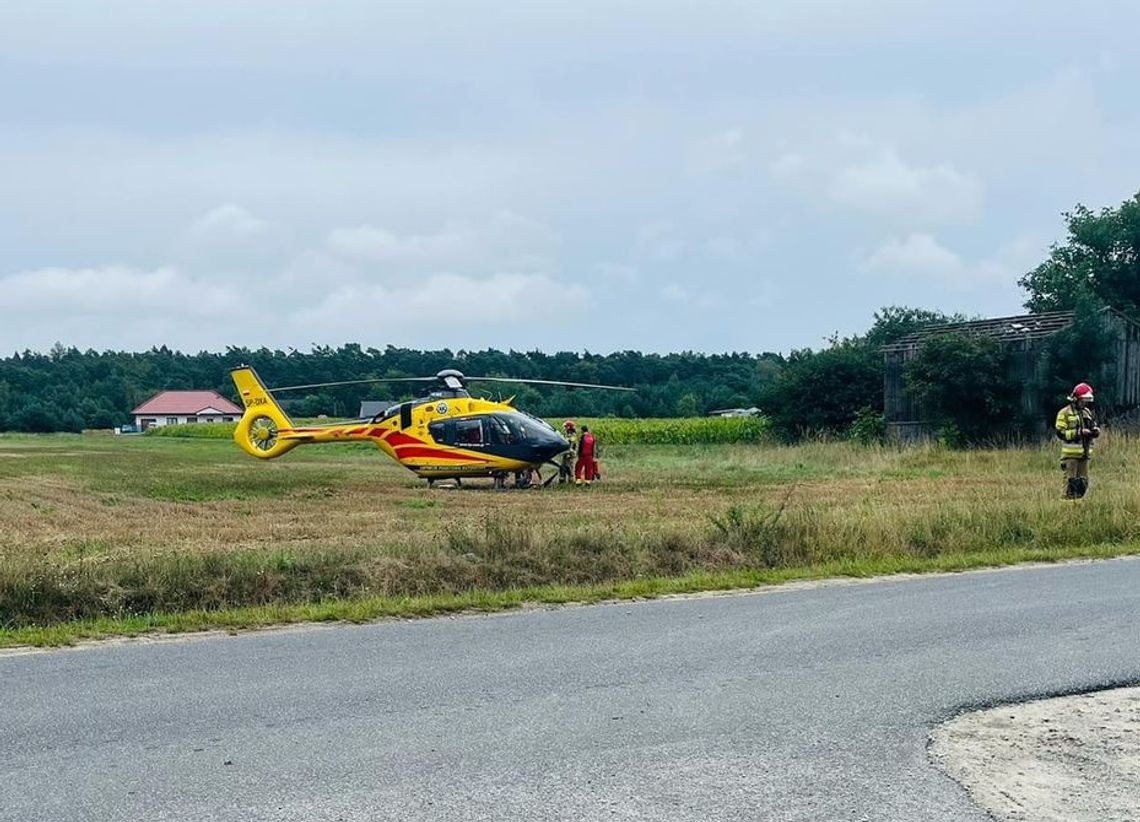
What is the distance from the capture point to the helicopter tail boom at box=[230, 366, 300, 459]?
35.7 m

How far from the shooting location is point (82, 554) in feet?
42.6

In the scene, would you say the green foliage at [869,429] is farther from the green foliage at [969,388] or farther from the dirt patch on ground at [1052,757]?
the dirt patch on ground at [1052,757]

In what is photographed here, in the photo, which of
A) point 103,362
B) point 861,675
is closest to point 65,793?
point 861,675

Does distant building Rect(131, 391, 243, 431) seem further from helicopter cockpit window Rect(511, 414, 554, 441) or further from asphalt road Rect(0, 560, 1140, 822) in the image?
asphalt road Rect(0, 560, 1140, 822)

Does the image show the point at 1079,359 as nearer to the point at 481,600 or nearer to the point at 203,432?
the point at 481,600

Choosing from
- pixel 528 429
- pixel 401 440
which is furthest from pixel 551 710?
pixel 401 440

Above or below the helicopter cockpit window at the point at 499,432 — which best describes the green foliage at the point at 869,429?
below

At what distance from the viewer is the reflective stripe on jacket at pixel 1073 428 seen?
19234mm

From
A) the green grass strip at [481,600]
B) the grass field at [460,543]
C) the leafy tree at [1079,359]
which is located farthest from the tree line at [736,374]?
the green grass strip at [481,600]

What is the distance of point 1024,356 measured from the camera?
41344 mm

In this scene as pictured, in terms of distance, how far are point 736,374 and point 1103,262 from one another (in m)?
45.3

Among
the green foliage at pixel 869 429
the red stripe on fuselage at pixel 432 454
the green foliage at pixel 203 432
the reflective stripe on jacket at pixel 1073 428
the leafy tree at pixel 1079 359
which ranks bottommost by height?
the green foliage at pixel 203 432

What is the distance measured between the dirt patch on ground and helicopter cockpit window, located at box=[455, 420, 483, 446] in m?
23.8

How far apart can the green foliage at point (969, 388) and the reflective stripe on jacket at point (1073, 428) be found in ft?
70.7
